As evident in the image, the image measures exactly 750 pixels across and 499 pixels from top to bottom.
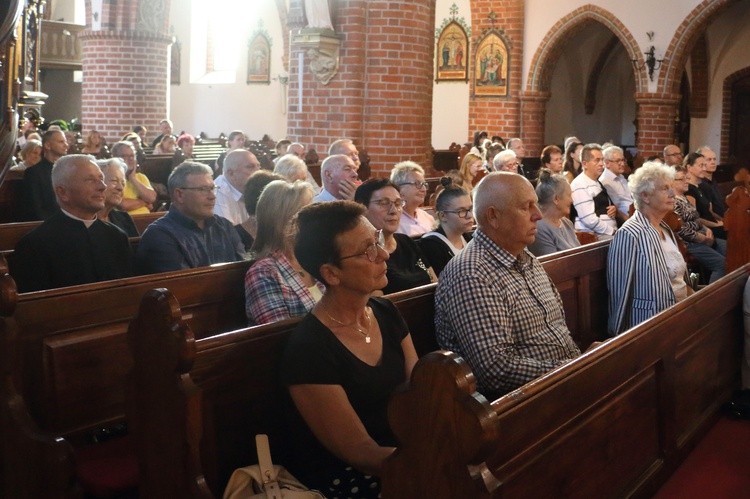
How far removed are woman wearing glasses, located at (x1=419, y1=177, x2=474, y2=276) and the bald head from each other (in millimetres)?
1301

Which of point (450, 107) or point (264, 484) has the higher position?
point (450, 107)

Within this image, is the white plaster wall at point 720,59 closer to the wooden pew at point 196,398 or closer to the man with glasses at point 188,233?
the man with glasses at point 188,233

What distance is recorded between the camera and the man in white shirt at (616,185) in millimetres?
8820

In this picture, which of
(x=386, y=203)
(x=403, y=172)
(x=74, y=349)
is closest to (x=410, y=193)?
(x=403, y=172)

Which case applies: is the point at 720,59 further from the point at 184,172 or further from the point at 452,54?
the point at 184,172

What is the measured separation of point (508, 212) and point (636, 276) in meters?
1.59

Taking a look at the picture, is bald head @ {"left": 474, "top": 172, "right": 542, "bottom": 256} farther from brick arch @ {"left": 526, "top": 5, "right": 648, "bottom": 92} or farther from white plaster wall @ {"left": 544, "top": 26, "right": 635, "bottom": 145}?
white plaster wall @ {"left": 544, "top": 26, "right": 635, "bottom": 145}

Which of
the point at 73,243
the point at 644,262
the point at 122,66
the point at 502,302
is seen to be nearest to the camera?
the point at 502,302

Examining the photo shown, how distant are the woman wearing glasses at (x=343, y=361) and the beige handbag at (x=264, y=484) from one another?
125 mm

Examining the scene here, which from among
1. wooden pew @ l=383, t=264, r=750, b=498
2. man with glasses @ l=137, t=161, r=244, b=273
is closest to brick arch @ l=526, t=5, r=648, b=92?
man with glasses @ l=137, t=161, r=244, b=273

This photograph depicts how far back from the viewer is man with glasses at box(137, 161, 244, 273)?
4.46 meters

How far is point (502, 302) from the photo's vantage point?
10.8ft

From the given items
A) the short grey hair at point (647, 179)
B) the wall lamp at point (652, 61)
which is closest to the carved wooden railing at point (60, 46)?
the wall lamp at point (652, 61)

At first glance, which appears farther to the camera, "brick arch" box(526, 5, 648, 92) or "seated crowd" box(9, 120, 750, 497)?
"brick arch" box(526, 5, 648, 92)
